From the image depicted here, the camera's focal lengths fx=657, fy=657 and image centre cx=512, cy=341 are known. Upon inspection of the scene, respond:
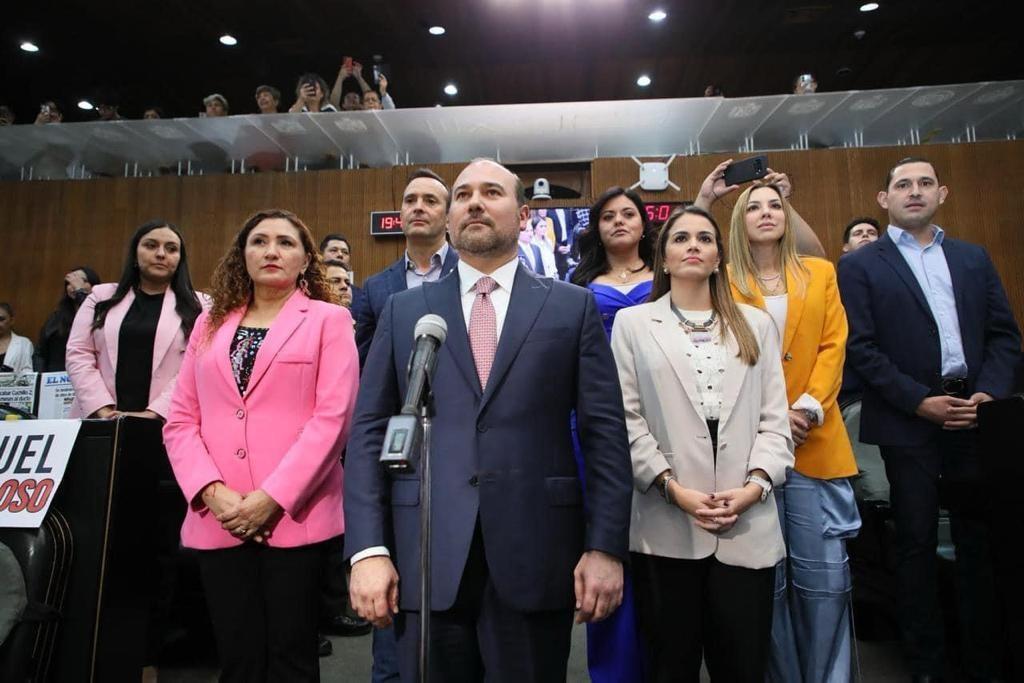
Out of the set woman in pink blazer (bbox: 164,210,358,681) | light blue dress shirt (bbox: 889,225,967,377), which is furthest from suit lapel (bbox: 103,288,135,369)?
light blue dress shirt (bbox: 889,225,967,377)

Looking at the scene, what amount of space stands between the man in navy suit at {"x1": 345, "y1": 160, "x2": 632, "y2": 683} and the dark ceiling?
6.63 m

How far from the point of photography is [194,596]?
9.66 ft

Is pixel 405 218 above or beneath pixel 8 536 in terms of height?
above

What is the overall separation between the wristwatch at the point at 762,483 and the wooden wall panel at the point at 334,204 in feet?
17.4

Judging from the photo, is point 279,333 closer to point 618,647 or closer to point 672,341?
point 672,341

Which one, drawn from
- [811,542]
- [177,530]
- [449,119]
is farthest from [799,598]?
[449,119]

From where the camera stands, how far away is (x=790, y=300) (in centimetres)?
218

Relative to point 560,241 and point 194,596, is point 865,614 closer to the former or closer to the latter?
point 194,596

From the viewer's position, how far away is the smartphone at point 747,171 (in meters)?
2.44

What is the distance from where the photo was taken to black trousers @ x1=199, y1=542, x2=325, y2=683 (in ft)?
5.29

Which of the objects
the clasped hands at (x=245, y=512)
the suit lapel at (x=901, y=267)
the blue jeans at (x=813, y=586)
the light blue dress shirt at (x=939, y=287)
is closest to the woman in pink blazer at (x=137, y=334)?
the clasped hands at (x=245, y=512)

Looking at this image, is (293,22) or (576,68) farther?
(576,68)

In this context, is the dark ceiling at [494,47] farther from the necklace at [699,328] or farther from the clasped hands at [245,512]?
the clasped hands at [245,512]

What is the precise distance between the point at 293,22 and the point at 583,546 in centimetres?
759
